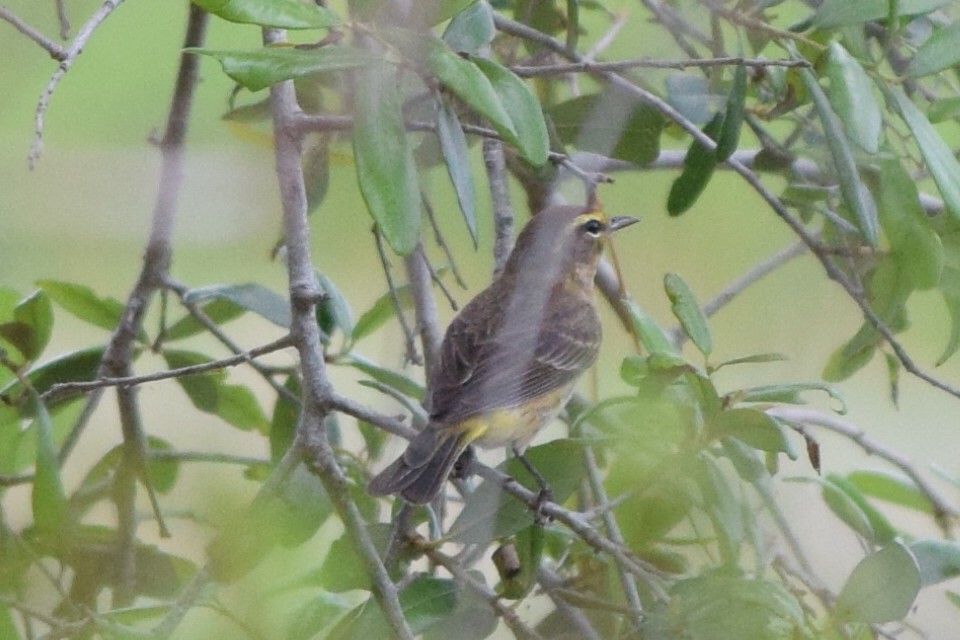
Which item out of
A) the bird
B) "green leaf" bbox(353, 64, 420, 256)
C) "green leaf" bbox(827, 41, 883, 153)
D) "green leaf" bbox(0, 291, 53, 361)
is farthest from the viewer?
the bird

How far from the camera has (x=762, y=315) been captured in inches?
62.6

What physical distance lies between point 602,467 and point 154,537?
51 centimetres

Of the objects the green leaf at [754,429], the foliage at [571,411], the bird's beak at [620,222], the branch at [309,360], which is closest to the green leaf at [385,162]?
the foliage at [571,411]

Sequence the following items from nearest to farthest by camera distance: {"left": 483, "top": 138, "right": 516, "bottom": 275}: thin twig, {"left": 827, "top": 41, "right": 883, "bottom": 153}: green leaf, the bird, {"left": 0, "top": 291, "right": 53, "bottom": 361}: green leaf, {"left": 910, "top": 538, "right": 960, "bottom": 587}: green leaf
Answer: {"left": 827, "top": 41, "right": 883, "bottom": 153}: green leaf, {"left": 910, "top": 538, "right": 960, "bottom": 587}: green leaf, {"left": 0, "top": 291, "right": 53, "bottom": 361}: green leaf, {"left": 483, "top": 138, "right": 516, "bottom": 275}: thin twig, the bird

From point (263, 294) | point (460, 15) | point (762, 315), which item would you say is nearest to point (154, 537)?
point (263, 294)

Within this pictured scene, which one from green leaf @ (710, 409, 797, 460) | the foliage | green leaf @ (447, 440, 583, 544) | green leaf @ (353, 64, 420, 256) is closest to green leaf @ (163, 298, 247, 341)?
the foliage

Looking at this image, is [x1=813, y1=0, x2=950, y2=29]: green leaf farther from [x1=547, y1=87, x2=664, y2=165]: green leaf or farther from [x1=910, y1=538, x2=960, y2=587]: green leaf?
[x1=910, y1=538, x2=960, y2=587]: green leaf

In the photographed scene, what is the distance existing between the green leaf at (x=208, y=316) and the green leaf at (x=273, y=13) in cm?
56

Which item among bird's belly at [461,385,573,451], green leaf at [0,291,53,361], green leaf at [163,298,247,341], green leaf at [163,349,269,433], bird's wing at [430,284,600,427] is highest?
green leaf at [0,291,53,361]

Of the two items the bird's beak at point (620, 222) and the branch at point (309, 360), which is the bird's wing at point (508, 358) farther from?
the branch at point (309, 360)

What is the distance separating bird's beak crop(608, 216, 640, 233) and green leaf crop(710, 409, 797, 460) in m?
0.70

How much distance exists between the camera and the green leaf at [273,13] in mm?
880

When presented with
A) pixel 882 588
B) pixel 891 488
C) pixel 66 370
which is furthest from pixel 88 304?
pixel 891 488

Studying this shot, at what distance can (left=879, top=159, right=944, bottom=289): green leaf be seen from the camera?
119 centimetres
